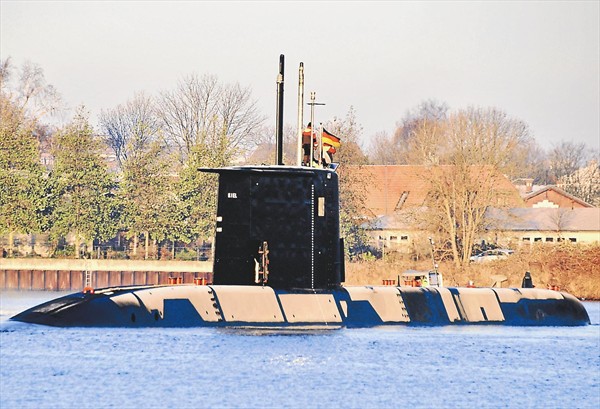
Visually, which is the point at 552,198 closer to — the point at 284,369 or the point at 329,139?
the point at 329,139

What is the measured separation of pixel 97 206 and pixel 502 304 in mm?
38077

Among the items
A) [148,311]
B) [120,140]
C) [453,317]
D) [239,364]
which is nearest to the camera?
[239,364]

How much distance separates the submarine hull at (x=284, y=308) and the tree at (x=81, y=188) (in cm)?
3725

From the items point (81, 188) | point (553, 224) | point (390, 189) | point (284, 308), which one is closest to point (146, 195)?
point (81, 188)

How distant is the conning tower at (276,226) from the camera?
2881 cm

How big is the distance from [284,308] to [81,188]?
4084 centimetres

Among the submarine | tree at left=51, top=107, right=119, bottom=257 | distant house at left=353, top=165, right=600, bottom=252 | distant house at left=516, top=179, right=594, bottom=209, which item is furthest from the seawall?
distant house at left=516, top=179, right=594, bottom=209

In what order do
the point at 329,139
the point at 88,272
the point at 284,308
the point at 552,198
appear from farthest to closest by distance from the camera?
the point at 552,198
the point at 88,272
the point at 329,139
the point at 284,308

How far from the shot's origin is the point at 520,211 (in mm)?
80375

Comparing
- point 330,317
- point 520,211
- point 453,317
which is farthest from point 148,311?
point 520,211

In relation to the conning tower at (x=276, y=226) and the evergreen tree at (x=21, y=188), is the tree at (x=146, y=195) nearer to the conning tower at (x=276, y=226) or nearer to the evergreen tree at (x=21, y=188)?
the evergreen tree at (x=21, y=188)

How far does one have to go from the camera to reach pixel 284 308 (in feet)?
94.8

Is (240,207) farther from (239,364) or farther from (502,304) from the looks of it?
(502,304)

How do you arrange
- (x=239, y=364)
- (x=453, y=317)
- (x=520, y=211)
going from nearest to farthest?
(x=239, y=364), (x=453, y=317), (x=520, y=211)
